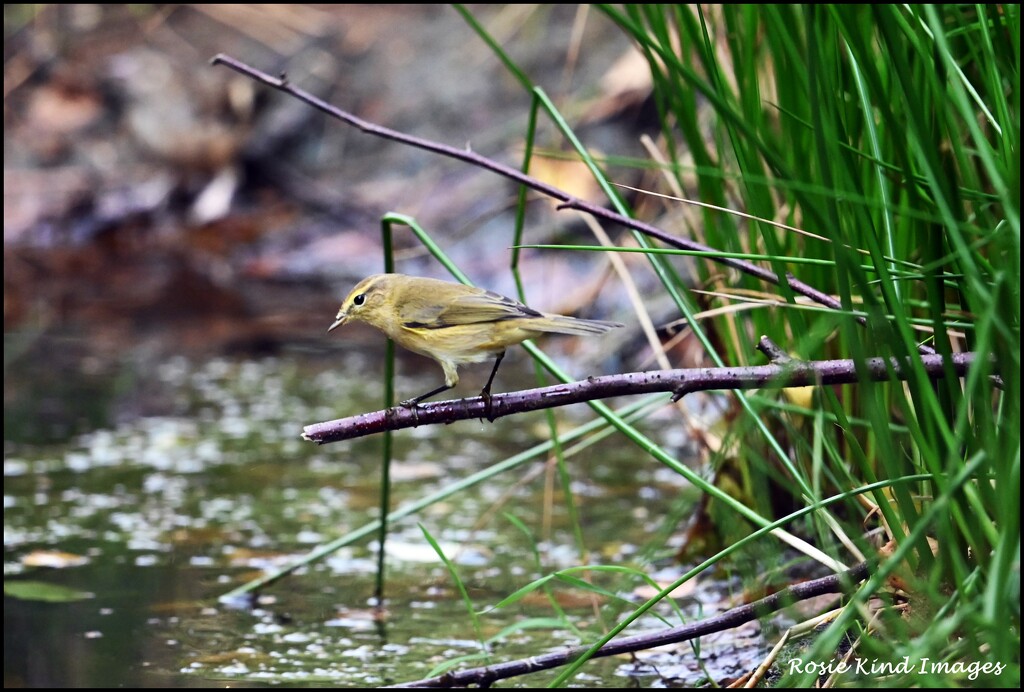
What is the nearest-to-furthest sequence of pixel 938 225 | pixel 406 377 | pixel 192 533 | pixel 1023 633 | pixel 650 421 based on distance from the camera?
1. pixel 1023 633
2. pixel 938 225
3. pixel 192 533
4. pixel 650 421
5. pixel 406 377

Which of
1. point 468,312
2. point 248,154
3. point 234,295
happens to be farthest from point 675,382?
point 248,154

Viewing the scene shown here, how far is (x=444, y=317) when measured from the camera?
2.80 metres

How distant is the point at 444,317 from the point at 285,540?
142 cm

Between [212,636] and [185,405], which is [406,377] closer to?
[185,405]

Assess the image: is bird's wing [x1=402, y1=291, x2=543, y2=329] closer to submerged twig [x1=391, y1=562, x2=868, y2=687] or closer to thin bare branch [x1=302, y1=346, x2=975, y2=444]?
thin bare branch [x1=302, y1=346, x2=975, y2=444]

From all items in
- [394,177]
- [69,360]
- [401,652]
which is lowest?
[401,652]

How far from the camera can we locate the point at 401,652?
9.75 ft

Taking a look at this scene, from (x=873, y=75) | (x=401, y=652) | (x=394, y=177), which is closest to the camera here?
(x=873, y=75)

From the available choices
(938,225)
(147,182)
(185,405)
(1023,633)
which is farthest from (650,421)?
(147,182)

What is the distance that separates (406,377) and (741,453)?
3409mm

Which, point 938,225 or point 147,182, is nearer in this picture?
point 938,225

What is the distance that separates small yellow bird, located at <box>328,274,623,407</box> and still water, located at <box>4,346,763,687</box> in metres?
0.40

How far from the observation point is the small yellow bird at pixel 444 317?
2666 mm

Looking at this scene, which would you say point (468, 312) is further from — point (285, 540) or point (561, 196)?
point (285, 540)
